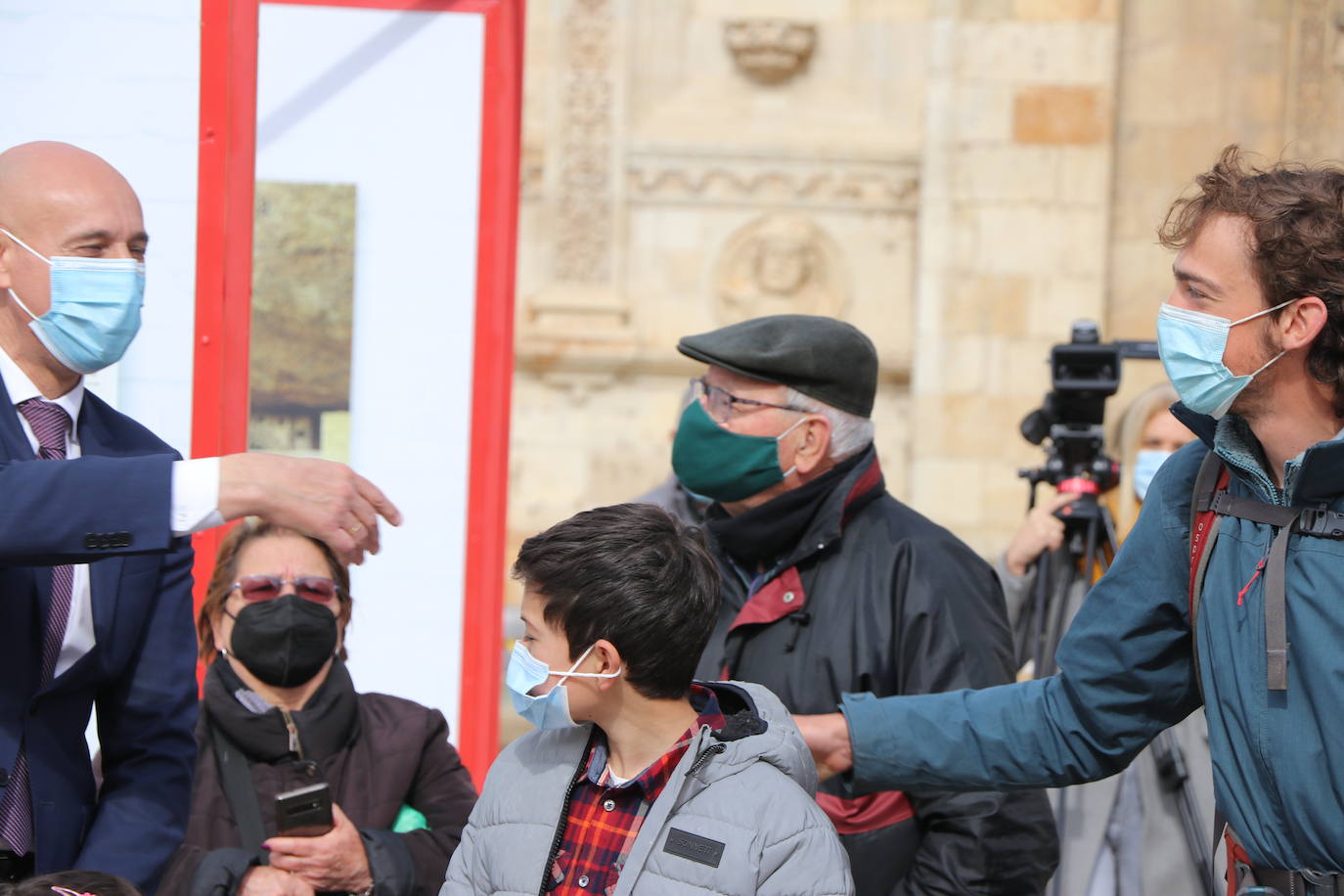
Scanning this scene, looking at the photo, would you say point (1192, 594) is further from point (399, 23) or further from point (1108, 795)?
point (399, 23)

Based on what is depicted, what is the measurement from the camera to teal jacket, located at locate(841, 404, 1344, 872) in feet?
6.03

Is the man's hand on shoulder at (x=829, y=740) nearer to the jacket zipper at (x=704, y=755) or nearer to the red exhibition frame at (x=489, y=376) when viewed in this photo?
the jacket zipper at (x=704, y=755)

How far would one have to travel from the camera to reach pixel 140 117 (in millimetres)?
2965

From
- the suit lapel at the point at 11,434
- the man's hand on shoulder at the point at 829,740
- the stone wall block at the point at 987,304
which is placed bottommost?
the man's hand on shoulder at the point at 829,740

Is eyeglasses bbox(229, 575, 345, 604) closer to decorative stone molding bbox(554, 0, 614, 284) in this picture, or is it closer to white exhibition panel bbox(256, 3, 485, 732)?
white exhibition panel bbox(256, 3, 485, 732)

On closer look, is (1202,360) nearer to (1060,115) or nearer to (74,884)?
(74,884)

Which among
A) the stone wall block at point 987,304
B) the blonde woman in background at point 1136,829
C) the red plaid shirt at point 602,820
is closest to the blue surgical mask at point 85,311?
the red plaid shirt at point 602,820

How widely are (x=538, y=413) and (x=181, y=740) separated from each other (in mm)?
6383

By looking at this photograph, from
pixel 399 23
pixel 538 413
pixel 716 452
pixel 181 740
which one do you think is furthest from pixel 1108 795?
pixel 538 413

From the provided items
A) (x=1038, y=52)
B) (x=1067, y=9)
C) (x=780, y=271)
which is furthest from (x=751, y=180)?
(x=1067, y=9)

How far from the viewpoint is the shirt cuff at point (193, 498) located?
6.45 ft

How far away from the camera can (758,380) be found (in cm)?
288

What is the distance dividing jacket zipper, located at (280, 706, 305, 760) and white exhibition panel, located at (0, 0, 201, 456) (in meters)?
0.61

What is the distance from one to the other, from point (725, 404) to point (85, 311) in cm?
120
